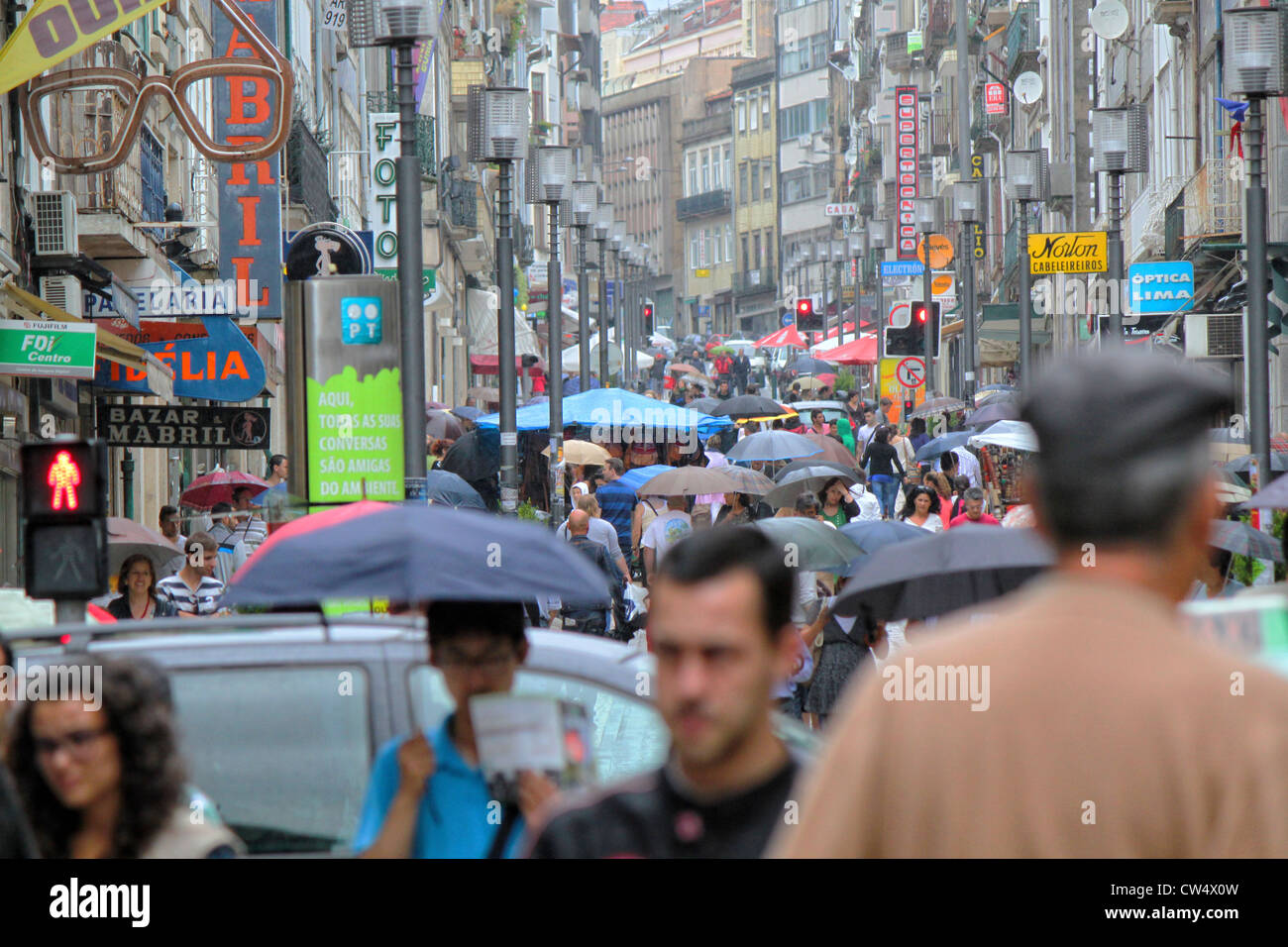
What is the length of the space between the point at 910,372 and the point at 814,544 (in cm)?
2577

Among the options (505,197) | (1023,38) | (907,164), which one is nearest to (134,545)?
(505,197)

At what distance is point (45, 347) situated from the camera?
50.4ft

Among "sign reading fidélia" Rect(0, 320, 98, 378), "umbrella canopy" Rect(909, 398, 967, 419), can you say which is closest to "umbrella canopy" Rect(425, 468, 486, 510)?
"sign reading fidélia" Rect(0, 320, 98, 378)

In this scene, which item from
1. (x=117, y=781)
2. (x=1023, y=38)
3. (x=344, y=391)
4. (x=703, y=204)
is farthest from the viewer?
(x=703, y=204)

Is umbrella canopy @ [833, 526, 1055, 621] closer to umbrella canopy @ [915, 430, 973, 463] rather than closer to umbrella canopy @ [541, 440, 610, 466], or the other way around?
umbrella canopy @ [541, 440, 610, 466]

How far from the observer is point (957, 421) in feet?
119

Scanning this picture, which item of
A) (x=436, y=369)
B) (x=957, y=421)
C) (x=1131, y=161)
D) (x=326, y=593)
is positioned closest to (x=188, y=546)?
(x=326, y=593)

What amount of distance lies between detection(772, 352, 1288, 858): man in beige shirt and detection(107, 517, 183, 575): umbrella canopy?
37.0 feet

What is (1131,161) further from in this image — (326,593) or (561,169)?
(326,593)

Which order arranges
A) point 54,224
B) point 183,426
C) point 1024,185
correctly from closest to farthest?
point 54,224
point 183,426
point 1024,185

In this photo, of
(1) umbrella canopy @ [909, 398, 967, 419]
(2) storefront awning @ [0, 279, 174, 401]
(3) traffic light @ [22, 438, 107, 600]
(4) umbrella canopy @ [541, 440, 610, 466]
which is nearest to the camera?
(3) traffic light @ [22, 438, 107, 600]

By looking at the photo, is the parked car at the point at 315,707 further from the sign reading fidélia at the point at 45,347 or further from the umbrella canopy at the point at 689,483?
the umbrella canopy at the point at 689,483

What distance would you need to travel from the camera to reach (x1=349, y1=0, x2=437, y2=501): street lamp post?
41.6ft

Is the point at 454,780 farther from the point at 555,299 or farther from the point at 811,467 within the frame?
the point at 555,299
